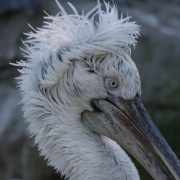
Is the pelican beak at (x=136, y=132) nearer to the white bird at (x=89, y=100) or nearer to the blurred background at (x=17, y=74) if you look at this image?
the white bird at (x=89, y=100)

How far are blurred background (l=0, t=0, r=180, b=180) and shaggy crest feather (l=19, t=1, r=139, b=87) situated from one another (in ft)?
16.3

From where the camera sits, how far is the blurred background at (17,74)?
32.7 ft

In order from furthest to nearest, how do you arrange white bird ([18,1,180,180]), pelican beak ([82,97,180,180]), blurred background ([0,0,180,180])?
blurred background ([0,0,180,180]) → white bird ([18,1,180,180]) → pelican beak ([82,97,180,180])

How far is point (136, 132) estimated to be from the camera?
4.78 metres

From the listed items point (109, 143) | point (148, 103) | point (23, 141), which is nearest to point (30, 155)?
point (23, 141)

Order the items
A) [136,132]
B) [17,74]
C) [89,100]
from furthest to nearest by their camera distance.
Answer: [17,74], [89,100], [136,132]

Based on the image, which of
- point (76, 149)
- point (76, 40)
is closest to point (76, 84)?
point (76, 40)

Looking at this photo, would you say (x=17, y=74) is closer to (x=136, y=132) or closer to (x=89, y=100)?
(x=89, y=100)

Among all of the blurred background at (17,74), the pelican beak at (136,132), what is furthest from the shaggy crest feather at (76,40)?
the blurred background at (17,74)

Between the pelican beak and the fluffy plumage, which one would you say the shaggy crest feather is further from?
the pelican beak

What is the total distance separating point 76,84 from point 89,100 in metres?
0.14

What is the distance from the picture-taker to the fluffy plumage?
4.78 meters

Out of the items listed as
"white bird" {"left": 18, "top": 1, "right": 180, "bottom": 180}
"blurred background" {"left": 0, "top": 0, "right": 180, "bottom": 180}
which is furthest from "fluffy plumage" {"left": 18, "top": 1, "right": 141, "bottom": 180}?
"blurred background" {"left": 0, "top": 0, "right": 180, "bottom": 180}

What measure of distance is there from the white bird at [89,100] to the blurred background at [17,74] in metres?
4.94
